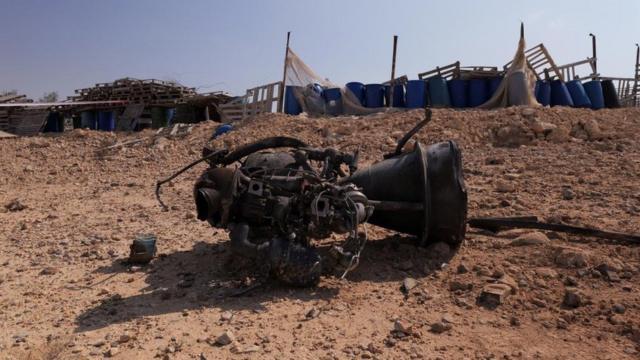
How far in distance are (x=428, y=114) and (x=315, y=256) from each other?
1576 mm

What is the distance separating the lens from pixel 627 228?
16.1ft

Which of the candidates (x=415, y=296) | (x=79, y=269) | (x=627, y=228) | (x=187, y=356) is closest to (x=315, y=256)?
(x=415, y=296)

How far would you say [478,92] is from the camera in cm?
1453

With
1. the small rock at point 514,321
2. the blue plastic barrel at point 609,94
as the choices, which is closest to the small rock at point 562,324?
the small rock at point 514,321

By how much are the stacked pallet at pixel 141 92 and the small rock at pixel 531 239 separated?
64.9 ft

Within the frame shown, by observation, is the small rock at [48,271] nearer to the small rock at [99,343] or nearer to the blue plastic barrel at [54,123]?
the small rock at [99,343]

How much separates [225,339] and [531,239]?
2894 millimetres

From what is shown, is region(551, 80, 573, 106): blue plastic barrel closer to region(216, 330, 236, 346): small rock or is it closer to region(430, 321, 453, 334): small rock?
region(430, 321, 453, 334): small rock

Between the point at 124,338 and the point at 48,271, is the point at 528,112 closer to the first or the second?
the point at 48,271

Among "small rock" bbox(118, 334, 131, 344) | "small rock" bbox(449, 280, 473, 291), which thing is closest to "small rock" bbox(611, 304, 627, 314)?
"small rock" bbox(449, 280, 473, 291)

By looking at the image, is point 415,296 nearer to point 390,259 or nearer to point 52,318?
point 390,259

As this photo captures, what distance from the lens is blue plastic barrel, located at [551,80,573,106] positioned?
46.8 ft

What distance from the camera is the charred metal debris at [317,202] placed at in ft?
13.0

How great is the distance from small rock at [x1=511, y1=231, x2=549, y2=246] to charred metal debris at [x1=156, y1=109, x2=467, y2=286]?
0.57m
